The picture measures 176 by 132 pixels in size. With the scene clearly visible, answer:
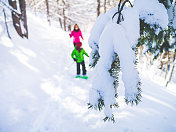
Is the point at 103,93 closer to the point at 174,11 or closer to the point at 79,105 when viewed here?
the point at 174,11

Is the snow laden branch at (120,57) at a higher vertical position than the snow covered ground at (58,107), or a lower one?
higher

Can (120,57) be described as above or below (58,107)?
above

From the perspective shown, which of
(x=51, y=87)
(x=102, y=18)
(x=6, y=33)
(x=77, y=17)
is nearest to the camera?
(x=102, y=18)

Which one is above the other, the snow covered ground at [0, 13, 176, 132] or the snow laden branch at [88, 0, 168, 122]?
the snow laden branch at [88, 0, 168, 122]

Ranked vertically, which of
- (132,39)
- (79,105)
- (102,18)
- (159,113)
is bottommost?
(79,105)

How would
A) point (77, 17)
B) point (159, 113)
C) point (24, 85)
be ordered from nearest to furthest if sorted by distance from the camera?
point (159, 113)
point (24, 85)
point (77, 17)

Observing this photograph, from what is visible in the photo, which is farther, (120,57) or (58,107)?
(58,107)

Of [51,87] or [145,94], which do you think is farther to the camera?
[51,87]

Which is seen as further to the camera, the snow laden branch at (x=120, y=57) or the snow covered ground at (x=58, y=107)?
the snow covered ground at (x=58, y=107)

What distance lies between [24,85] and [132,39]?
3.70m

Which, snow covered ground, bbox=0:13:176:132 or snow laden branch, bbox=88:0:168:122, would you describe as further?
snow covered ground, bbox=0:13:176:132

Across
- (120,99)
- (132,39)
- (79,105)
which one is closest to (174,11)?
(132,39)

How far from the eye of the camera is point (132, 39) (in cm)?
104

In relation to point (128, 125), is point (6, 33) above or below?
above
